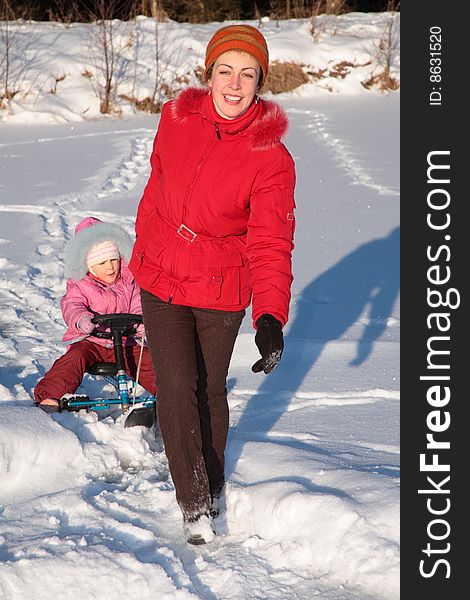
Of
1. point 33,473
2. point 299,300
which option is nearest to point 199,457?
point 33,473

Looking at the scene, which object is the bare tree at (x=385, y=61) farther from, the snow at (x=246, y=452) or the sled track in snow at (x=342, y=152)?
the snow at (x=246, y=452)

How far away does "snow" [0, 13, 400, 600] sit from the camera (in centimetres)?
273

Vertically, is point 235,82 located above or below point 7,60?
below

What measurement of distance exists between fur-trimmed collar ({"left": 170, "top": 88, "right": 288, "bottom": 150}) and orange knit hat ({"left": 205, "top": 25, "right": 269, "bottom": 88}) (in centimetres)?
13

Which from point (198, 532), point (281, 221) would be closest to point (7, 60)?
point (281, 221)

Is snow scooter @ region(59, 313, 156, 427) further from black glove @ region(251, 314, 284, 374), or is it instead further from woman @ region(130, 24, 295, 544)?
black glove @ region(251, 314, 284, 374)

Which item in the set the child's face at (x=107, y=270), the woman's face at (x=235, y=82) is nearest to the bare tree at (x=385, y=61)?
the child's face at (x=107, y=270)

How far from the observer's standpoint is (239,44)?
2.80m

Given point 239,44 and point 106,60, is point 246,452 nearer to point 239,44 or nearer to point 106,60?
point 239,44

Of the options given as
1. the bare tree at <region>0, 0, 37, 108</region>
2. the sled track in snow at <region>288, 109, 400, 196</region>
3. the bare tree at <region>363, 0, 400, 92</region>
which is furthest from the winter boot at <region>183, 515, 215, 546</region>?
the bare tree at <region>363, 0, 400, 92</region>

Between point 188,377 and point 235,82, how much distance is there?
98cm

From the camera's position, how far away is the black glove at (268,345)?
8.93 feet

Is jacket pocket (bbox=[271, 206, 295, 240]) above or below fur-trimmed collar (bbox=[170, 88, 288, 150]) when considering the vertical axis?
below

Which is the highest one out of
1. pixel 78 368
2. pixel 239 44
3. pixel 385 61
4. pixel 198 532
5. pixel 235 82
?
pixel 385 61
